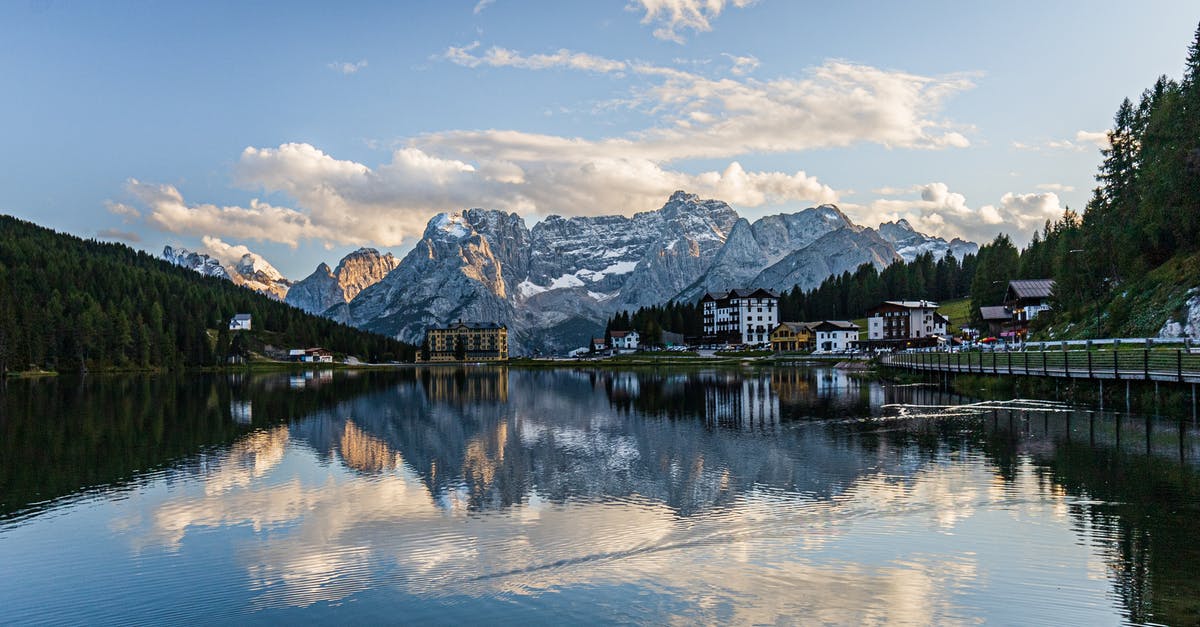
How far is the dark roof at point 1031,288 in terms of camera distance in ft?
464

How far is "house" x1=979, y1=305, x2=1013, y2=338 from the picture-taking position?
154 meters

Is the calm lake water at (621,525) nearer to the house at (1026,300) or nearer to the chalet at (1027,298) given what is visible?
the house at (1026,300)

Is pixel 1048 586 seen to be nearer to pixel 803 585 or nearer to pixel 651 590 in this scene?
pixel 803 585

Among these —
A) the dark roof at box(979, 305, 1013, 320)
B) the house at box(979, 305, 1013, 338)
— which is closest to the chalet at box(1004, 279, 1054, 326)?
the house at box(979, 305, 1013, 338)

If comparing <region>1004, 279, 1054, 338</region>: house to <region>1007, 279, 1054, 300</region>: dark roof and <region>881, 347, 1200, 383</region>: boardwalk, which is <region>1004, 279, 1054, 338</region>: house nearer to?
<region>1007, 279, 1054, 300</region>: dark roof

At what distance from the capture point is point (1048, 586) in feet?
66.4

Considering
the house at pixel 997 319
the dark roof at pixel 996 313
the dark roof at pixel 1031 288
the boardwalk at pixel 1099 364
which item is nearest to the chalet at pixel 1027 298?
the dark roof at pixel 1031 288

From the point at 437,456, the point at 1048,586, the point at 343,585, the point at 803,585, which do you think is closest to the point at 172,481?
the point at 437,456

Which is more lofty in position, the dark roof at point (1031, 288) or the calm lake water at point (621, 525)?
the dark roof at point (1031, 288)

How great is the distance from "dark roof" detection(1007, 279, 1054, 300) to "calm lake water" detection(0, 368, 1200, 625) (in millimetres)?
95404

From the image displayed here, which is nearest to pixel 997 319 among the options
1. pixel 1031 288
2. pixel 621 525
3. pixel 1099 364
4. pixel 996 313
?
pixel 996 313

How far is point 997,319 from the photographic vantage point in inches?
6225

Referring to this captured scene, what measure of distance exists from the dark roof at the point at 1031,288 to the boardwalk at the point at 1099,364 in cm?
5906

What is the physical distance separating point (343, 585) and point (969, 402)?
62.3 metres
